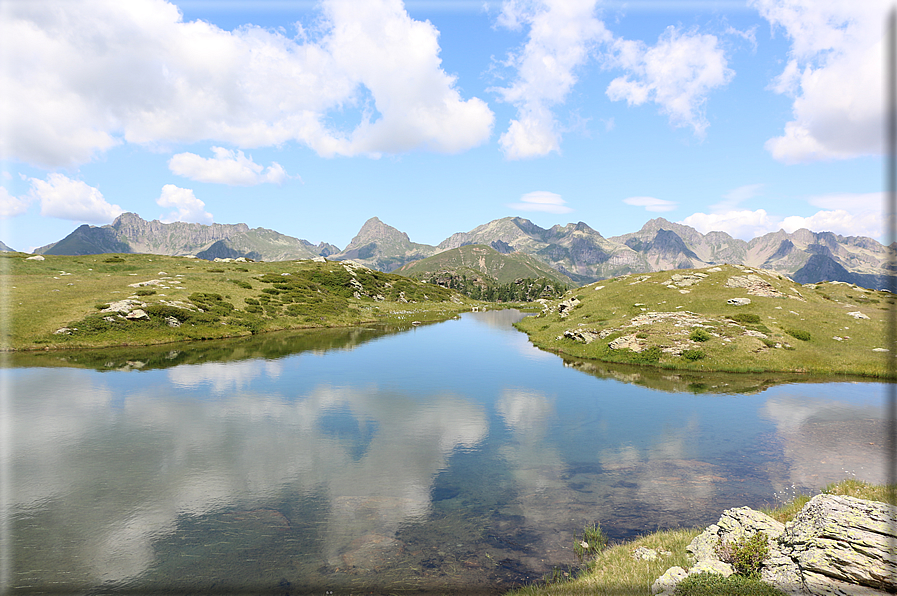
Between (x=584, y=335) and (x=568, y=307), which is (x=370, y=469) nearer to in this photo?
(x=584, y=335)

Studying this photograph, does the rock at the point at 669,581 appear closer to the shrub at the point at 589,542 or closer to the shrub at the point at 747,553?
the shrub at the point at 747,553

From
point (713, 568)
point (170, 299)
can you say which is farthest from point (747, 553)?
point (170, 299)

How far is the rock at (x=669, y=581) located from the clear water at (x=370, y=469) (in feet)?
11.9

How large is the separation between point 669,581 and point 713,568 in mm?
1410

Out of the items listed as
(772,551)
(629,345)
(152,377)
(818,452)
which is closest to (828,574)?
(772,551)

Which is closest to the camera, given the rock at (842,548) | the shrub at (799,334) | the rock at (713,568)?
the rock at (842,548)

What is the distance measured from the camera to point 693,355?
46.7m

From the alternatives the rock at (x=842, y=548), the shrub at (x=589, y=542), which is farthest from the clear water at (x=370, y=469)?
the rock at (x=842, y=548)

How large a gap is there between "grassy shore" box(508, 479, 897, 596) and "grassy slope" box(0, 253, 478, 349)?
65.6 meters

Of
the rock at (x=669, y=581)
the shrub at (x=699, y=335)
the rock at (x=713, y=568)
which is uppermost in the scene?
the shrub at (x=699, y=335)

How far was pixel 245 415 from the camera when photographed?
28000 mm

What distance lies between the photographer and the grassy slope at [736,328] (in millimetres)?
44906

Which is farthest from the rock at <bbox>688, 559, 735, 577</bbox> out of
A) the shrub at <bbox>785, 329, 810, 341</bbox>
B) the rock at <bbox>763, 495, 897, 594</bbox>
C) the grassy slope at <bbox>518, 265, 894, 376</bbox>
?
the shrub at <bbox>785, 329, 810, 341</bbox>

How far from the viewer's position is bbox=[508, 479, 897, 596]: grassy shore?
1138 centimetres
